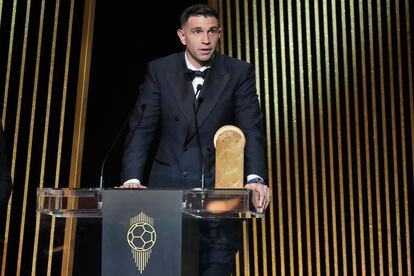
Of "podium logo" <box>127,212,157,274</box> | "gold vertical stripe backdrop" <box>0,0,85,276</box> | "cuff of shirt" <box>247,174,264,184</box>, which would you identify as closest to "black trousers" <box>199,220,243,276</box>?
"podium logo" <box>127,212,157,274</box>

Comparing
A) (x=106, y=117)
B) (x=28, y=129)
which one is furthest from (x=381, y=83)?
(x=28, y=129)

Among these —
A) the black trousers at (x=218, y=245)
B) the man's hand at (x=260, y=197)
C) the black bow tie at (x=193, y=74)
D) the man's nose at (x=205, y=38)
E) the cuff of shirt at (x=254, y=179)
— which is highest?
the man's nose at (x=205, y=38)

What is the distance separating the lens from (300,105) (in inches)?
167

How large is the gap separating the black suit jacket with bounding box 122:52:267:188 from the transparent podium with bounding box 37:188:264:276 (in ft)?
2.08

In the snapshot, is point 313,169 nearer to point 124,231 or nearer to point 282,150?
point 282,150

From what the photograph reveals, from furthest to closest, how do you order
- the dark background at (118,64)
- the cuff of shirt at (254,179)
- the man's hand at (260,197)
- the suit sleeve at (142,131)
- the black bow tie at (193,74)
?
the dark background at (118,64)
the black bow tie at (193,74)
the suit sleeve at (142,131)
the cuff of shirt at (254,179)
the man's hand at (260,197)

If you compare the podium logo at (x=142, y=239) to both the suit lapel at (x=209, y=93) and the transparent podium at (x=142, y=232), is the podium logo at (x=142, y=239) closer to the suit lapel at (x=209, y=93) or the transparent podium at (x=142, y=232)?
the transparent podium at (x=142, y=232)

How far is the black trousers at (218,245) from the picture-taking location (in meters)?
2.13

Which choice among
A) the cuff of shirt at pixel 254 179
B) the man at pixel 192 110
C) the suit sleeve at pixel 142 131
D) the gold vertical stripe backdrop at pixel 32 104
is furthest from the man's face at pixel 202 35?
the gold vertical stripe backdrop at pixel 32 104

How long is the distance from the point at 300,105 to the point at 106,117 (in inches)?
42.0

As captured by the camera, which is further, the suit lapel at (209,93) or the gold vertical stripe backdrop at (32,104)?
the gold vertical stripe backdrop at (32,104)

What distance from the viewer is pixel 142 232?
2.13 metres

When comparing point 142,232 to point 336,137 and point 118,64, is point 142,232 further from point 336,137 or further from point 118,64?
point 336,137

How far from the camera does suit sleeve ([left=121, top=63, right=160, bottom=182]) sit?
9.27ft
